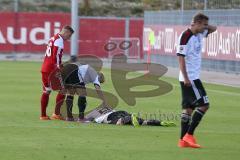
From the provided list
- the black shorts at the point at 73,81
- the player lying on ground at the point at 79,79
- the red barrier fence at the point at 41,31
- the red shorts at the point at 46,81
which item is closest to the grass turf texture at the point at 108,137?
Result: the player lying on ground at the point at 79,79

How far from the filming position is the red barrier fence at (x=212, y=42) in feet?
109


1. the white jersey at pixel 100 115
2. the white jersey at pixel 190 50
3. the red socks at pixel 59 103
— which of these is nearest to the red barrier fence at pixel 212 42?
the red socks at pixel 59 103

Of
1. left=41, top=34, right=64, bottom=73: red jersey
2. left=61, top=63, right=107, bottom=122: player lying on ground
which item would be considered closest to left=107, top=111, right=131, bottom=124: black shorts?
left=61, top=63, right=107, bottom=122: player lying on ground

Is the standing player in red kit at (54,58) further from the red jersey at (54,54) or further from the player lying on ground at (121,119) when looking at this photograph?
the player lying on ground at (121,119)

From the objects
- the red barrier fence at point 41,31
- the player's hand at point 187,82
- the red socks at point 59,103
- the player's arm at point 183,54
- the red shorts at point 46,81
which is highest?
the player's arm at point 183,54

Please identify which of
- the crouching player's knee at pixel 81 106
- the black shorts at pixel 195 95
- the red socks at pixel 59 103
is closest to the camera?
the black shorts at pixel 195 95

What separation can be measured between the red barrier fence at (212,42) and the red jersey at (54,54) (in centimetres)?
1740

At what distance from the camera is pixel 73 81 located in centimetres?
1630

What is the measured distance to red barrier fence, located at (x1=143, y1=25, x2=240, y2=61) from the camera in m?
33.3

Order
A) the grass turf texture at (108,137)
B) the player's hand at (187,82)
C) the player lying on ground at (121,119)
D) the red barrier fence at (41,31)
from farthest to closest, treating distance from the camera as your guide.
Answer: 1. the red barrier fence at (41,31)
2. the player lying on ground at (121,119)
3. the player's hand at (187,82)
4. the grass turf texture at (108,137)

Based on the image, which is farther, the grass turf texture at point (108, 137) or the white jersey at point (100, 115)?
the white jersey at point (100, 115)

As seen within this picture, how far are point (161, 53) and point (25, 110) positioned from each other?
24.7m

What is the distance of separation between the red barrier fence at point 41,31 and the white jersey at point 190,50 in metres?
37.9

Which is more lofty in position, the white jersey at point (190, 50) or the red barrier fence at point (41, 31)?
the white jersey at point (190, 50)
